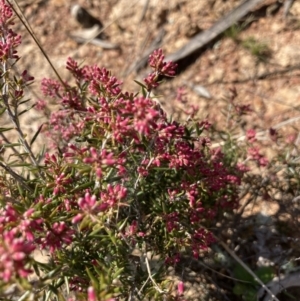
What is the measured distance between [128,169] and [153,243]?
636 mm

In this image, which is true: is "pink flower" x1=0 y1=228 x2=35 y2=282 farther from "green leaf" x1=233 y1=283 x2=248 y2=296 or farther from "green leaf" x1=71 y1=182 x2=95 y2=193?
"green leaf" x1=233 y1=283 x2=248 y2=296

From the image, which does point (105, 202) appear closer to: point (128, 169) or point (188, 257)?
point (128, 169)

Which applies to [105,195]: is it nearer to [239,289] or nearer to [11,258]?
[11,258]

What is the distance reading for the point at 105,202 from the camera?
2.44 m

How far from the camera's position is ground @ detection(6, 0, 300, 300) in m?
5.69

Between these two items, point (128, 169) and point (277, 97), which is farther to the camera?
point (277, 97)

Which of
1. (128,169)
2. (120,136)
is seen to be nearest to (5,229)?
(120,136)

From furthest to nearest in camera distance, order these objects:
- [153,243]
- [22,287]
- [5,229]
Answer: [153,243], [5,229], [22,287]

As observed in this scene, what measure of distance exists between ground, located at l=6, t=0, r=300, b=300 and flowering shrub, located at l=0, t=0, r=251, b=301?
7.10 ft

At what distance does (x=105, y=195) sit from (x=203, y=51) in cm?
416

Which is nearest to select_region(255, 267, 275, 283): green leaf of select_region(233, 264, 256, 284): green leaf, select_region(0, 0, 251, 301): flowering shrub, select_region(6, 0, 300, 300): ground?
select_region(233, 264, 256, 284): green leaf

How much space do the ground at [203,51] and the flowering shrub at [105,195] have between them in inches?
85.2

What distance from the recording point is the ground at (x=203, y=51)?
18.7ft

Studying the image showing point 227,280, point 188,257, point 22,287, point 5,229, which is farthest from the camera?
point 227,280
